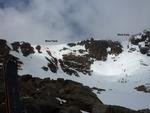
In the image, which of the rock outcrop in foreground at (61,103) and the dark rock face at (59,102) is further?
the dark rock face at (59,102)

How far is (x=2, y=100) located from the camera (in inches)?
1548

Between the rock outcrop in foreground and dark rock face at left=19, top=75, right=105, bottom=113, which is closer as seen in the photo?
the rock outcrop in foreground

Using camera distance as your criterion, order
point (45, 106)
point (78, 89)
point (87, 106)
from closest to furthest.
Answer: point (45, 106) < point (87, 106) < point (78, 89)

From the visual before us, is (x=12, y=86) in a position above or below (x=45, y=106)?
above

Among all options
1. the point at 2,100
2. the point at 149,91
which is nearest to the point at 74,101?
the point at 2,100

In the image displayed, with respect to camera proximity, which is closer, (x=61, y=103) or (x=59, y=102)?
(x=59, y=102)

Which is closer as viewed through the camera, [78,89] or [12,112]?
[12,112]

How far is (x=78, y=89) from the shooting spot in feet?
187

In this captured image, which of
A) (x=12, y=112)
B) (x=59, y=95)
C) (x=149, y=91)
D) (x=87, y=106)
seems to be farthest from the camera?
(x=149, y=91)

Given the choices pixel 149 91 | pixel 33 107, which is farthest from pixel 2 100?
pixel 149 91

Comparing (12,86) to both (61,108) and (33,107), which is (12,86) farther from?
(61,108)

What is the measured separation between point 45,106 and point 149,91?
16240 cm

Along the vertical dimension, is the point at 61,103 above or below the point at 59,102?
below

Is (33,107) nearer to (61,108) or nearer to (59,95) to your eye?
(61,108)
